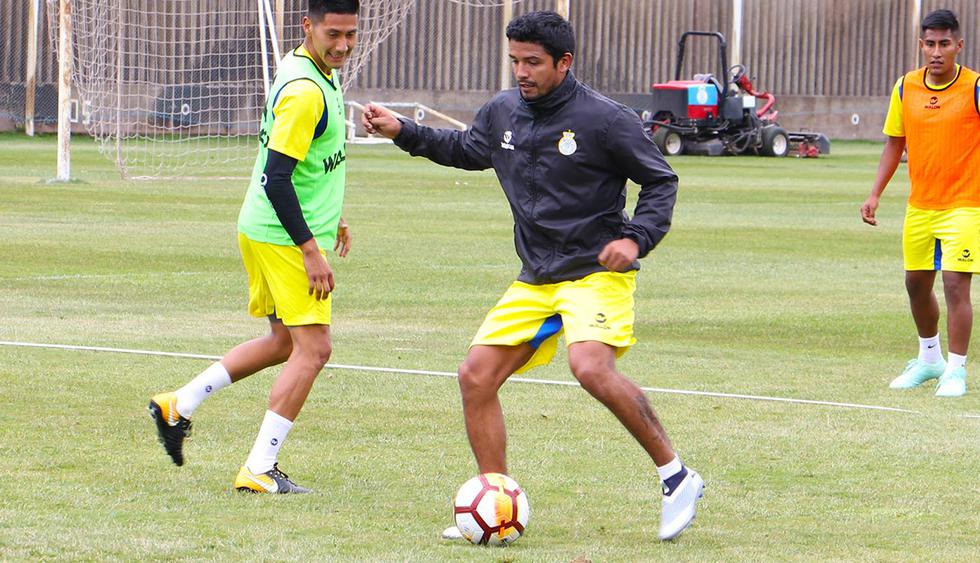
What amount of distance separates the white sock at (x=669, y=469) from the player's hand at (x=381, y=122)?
5.56 feet

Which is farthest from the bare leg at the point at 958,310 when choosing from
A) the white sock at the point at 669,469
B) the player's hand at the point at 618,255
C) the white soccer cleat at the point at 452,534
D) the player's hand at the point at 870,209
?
the white soccer cleat at the point at 452,534

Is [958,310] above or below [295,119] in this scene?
below

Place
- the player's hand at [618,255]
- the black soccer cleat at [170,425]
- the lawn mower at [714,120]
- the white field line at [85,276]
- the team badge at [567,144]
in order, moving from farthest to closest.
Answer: the lawn mower at [714,120] → the white field line at [85,276] → the black soccer cleat at [170,425] → the team badge at [567,144] → the player's hand at [618,255]

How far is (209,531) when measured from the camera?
5.95 m

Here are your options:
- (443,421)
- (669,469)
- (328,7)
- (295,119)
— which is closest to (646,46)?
(443,421)

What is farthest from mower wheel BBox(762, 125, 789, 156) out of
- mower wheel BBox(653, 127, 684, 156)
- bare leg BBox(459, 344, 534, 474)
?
bare leg BBox(459, 344, 534, 474)

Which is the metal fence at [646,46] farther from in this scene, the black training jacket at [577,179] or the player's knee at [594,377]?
the player's knee at [594,377]

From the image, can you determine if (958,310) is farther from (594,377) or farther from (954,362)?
(594,377)

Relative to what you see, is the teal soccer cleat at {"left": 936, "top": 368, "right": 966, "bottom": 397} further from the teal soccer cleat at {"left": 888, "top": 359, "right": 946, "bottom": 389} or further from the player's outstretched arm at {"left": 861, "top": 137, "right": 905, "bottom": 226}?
the player's outstretched arm at {"left": 861, "top": 137, "right": 905, "bottom": 226}

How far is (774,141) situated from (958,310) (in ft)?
101

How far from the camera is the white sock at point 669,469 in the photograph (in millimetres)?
6125

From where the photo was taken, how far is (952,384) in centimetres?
987

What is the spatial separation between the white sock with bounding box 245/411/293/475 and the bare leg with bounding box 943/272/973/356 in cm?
472

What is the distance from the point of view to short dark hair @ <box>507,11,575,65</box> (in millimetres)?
6250
